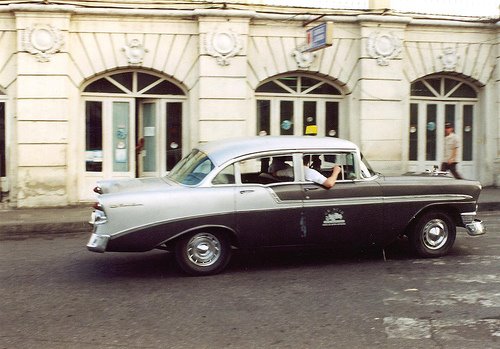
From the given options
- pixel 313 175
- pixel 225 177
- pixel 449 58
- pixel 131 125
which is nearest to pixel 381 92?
pixel 449 58

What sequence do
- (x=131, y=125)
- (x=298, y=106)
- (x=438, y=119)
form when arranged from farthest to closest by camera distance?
(x=438, y=119) → (x=298, y=106) → (x=131, y=125)

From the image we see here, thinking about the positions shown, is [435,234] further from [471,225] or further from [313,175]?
[313,175]

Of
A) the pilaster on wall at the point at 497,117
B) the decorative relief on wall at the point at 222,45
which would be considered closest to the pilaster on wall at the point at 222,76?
the decorative relief on wall at the point at 222,45

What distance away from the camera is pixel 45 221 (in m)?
11.4

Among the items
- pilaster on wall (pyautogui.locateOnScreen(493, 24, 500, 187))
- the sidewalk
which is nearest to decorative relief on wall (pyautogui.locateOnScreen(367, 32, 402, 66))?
pilaster on wall (pyautogui.locateOnScreen(493, 24, 500, 187))

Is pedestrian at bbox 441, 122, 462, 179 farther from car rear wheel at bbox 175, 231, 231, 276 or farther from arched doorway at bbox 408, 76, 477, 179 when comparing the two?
car rear wheel at bbox 175, 231, 231, 276

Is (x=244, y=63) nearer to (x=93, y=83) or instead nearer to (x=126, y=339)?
(x=93, y=83)

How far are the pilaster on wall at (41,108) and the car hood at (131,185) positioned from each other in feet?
21.4

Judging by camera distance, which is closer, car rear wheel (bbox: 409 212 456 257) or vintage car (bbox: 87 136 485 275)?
vintage car (bbox: 87 136 485 275)

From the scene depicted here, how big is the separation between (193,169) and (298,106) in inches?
322

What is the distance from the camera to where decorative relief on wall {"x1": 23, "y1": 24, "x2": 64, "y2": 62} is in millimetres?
13250

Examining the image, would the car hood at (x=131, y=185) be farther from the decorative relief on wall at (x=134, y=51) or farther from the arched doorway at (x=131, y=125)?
the arched doorway at (x=131, y=125)

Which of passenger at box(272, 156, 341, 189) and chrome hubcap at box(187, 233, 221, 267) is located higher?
passenger at box(272, 156, 341, 189)

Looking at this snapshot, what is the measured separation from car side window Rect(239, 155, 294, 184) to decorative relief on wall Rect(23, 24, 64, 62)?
25.6 feet
